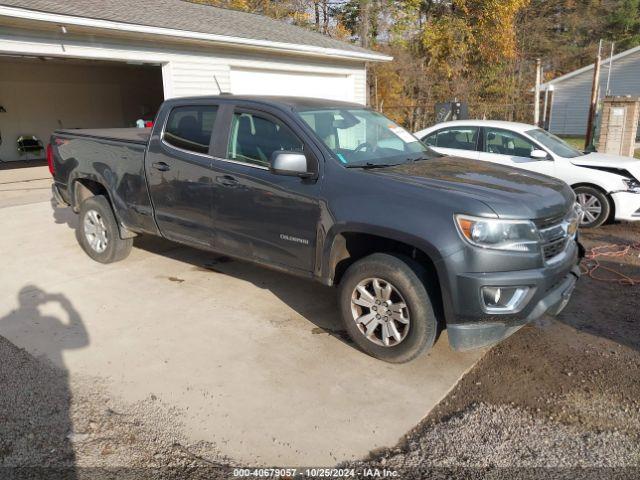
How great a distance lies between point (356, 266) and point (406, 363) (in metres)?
0.80

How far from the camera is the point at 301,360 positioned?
3.92 metres

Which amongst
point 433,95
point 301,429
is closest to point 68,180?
point 301,429

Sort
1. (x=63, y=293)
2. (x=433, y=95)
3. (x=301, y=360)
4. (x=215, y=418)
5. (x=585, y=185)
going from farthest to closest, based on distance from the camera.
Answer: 1. (x=433, y=95)
2. (x=585, y=185)
3. (x=63, y=293)
4. (x=301, y=360)
5. (x=215, y=418)

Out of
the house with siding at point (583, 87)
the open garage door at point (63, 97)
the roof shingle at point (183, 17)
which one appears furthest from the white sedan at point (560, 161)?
the house with siding at point (583, 87)

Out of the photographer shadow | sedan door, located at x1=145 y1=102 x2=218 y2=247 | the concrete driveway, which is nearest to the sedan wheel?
the concrete driveway

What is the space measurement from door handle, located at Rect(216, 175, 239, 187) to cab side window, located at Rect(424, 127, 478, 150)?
16.7 ft

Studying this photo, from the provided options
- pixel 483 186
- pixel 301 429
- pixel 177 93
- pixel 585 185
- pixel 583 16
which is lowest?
pixel 301 429

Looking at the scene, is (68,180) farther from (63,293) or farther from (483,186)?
(483,186)

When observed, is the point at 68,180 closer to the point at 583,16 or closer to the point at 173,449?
the point at 173,449

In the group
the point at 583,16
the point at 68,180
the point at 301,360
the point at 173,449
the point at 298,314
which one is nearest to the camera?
the point at 173,449

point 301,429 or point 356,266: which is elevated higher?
point 356,266

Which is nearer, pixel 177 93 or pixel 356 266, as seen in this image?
pixel 356 266

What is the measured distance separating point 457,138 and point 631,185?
8.55 ft

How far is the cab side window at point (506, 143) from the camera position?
26.5 ft
